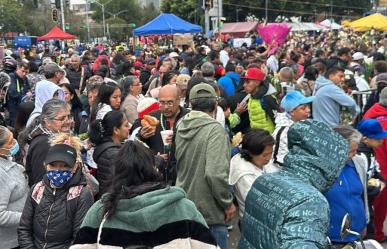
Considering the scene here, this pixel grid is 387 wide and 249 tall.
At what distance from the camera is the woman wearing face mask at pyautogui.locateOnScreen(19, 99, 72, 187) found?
4285 millimetres

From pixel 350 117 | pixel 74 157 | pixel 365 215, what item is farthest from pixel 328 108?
pixel 74 157

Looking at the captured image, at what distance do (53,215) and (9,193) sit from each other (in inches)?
25.4

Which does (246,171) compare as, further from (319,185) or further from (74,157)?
(319,185)

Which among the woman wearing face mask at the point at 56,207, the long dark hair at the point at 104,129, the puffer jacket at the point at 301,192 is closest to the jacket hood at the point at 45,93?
the long dark hair at the point at 104,129

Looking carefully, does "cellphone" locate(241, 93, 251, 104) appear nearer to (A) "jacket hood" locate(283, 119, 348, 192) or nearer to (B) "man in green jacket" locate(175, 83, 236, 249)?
(B) "man in green jacket" locate(175, 83, 236, 249)

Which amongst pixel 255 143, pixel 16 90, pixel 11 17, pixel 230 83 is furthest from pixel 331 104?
pixel 11 17

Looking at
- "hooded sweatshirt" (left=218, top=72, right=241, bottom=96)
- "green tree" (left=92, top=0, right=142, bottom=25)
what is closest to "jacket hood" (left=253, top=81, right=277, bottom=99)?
"hooded sweatshirt" (left=218, top=72, right=241, bottom=96)

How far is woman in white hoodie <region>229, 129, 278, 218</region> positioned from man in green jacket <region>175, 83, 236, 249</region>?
0.16 meters

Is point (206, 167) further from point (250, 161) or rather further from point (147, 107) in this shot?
point (147, 107)

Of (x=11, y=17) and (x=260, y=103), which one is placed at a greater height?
(x=11, y=17)

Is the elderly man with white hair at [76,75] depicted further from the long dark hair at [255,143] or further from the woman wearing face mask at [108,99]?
the long dark hair at [255,143]

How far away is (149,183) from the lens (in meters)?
2.50

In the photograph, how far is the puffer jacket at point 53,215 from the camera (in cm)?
347

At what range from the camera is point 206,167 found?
3.88 metres
